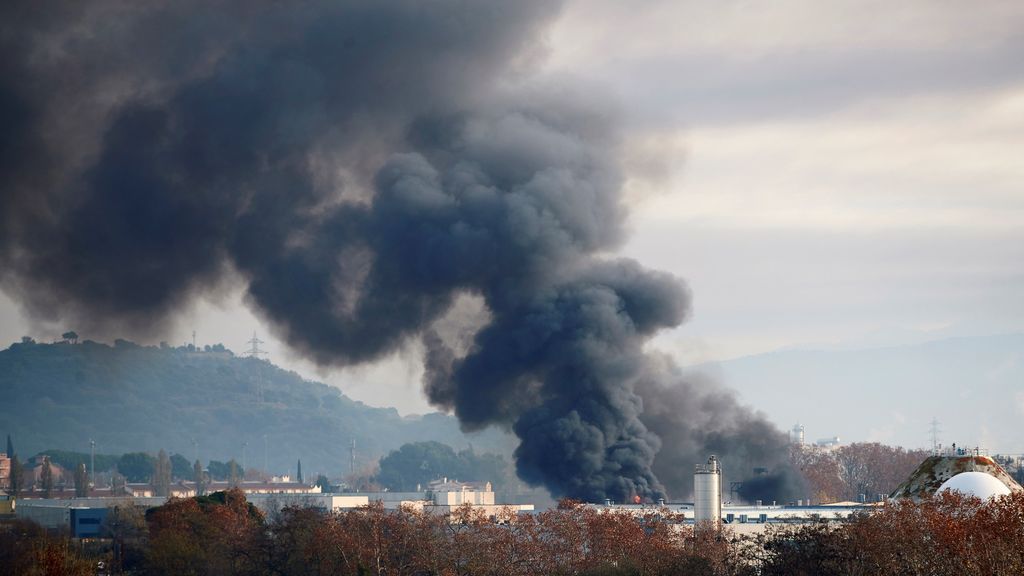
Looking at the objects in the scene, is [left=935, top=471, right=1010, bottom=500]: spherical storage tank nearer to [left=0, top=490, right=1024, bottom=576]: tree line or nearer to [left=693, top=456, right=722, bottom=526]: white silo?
[left=0, top=490, right=1024, bottom=576]: tree line

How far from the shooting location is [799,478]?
351 ft

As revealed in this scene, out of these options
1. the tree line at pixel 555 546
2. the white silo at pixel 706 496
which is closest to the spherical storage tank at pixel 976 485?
the tree line at pixel 555 546

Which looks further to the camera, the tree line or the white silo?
the white silo

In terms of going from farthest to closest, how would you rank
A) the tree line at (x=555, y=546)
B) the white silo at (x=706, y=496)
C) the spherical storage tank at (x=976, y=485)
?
the white silo at (x=706, y=496)
the spherical storage tank at (x=976, y=485)
the tree line at (x=555, y=546)

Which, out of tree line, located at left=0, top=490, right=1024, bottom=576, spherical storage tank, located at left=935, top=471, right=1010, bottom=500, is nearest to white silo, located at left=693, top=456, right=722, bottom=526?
tree line, located at left=0, top=490, right=1024, bottom=576

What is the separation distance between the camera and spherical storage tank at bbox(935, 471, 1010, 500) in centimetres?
6122

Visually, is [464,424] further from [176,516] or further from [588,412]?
[176,516]

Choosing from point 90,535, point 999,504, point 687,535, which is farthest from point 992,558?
point 90,535

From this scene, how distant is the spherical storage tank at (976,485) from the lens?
6122 centimetres

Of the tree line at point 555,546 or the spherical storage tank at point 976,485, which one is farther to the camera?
the spherical storage tank at point 976,485

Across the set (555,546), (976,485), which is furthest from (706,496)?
(976,485)

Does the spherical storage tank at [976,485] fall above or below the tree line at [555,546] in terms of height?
above

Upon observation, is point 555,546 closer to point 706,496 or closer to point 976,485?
point 706,496

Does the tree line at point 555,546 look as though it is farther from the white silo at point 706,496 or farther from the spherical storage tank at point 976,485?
the spherical storage tank at point 976,485
